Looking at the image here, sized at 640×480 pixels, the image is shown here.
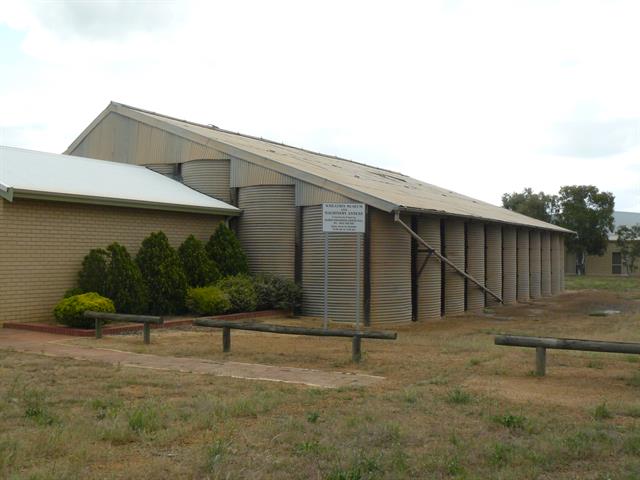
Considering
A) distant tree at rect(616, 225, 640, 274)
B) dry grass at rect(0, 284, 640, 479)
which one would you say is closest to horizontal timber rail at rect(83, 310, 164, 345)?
dry grass at rect(0, 284, 640, 479)

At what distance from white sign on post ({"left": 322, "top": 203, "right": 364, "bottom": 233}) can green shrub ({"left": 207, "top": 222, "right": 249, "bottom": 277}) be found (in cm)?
644

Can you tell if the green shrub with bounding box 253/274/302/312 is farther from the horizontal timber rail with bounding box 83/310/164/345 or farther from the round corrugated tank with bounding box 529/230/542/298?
the round corrugated tank with bounding box 529/230/542/298

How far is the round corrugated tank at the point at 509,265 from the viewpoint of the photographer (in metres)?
29.5

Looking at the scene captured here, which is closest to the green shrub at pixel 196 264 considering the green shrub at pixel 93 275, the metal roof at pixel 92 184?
the metal roof at pixel 92 184

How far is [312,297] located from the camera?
65.7 ft

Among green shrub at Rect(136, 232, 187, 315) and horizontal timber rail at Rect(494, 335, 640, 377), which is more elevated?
green shrub at Rect(136, 232, 187, 315)

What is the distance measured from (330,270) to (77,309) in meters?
7.07

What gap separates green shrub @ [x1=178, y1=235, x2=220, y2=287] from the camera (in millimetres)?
19375

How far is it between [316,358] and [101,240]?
8.27 metres

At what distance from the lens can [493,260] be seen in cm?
2761

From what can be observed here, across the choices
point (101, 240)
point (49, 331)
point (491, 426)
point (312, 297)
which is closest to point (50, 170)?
point (101, 240)

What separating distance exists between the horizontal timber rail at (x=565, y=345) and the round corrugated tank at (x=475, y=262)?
45.8 feet

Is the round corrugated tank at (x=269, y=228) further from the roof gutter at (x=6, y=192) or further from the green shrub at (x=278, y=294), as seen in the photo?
the roof gutter at (x=6, y=192)

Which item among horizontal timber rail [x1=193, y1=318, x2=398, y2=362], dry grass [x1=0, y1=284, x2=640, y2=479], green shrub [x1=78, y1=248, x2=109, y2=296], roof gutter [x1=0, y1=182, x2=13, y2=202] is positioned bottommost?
dry grass [x1=0, y1=284, x2=640, y2=479]
